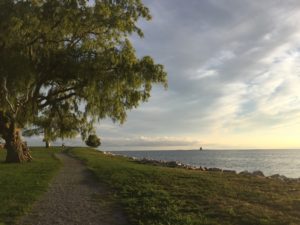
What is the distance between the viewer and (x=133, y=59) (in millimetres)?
26828

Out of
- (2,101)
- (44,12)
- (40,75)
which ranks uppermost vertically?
(44,12)

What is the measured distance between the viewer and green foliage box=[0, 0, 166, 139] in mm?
25094

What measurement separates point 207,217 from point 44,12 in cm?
1778

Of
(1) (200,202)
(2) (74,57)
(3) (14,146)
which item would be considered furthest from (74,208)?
(3) (14,146)

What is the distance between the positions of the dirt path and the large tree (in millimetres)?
9524

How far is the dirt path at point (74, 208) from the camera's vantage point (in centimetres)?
1130

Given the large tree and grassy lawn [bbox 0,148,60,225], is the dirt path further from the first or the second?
the large tree

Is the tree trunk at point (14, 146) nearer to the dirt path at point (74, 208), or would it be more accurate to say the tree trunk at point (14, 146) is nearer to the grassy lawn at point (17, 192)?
the grassy lawn at point (17, 192)

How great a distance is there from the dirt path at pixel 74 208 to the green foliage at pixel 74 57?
9.53 m

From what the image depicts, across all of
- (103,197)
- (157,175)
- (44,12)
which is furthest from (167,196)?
(44,12)

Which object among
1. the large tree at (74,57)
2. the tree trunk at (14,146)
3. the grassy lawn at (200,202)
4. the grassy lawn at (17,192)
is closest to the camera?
the grassy lawn at (200,202)


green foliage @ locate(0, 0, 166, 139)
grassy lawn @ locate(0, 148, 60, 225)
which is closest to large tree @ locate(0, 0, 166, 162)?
green foliage @ locate(0, 0, 166, 139)

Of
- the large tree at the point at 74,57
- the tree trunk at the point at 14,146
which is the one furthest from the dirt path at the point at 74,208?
the tree trunk at the point at 14,146

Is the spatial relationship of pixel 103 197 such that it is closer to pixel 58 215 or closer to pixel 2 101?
pixel 58 215
